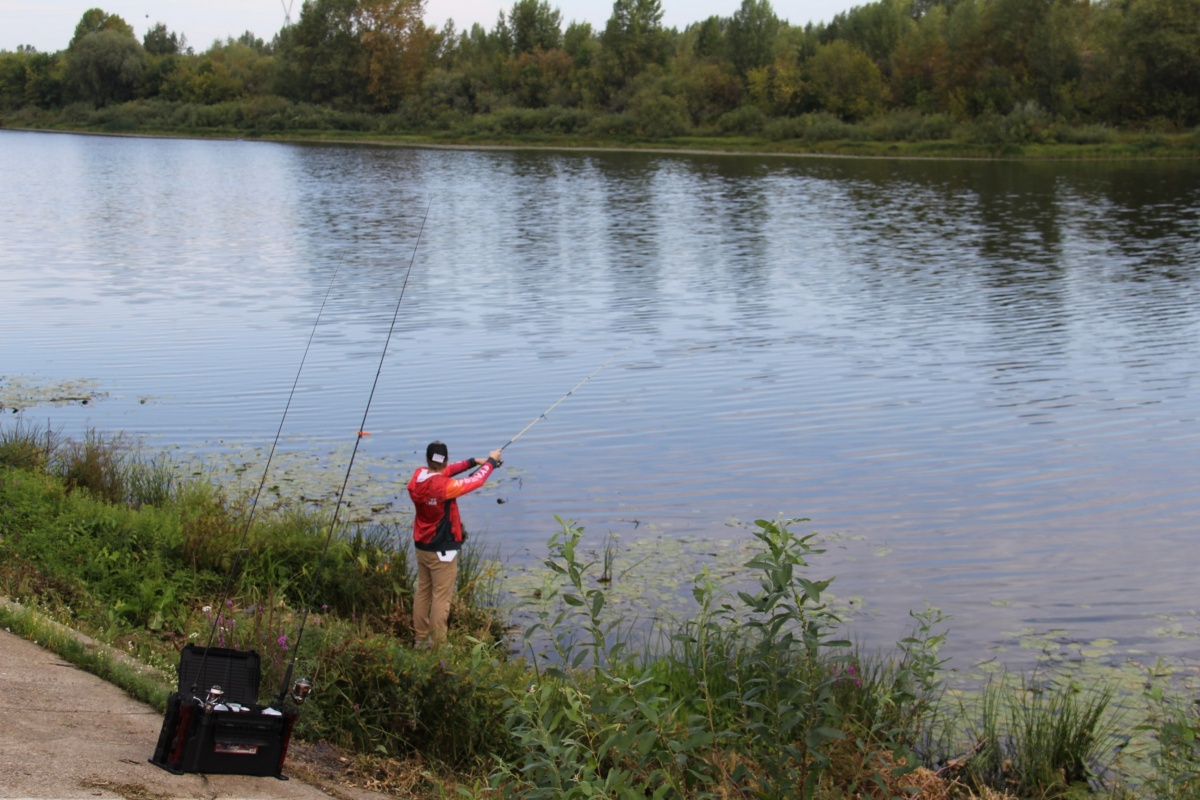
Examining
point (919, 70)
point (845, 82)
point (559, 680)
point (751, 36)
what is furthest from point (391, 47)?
point (559, 680)

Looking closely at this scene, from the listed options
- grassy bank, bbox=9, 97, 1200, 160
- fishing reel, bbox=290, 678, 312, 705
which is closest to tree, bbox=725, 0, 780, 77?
grassy bank, bbox=9, 97, 1200, 160

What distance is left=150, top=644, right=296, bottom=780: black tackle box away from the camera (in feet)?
20.1

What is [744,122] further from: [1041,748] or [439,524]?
[1041,748]

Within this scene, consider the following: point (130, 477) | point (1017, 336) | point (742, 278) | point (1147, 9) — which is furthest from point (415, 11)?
point (130, 477)

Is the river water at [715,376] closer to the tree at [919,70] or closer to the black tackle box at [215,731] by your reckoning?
the black tackle box at [215,731]

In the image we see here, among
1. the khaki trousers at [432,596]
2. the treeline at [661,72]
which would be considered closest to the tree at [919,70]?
the treeline at [661,72]

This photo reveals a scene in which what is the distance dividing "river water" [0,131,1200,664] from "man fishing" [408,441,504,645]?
2292 mm

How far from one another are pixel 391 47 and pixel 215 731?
403 ft

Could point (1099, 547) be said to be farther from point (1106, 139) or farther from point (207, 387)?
point (1106, 139)

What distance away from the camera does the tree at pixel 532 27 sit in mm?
131750

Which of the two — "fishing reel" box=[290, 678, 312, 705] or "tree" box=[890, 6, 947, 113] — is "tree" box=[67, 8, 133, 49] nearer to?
"tree" box=[890, 6, 947, 113]

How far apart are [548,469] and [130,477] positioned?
445 cm

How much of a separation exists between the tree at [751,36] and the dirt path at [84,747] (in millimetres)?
103360

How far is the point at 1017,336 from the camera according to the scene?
22609mm
